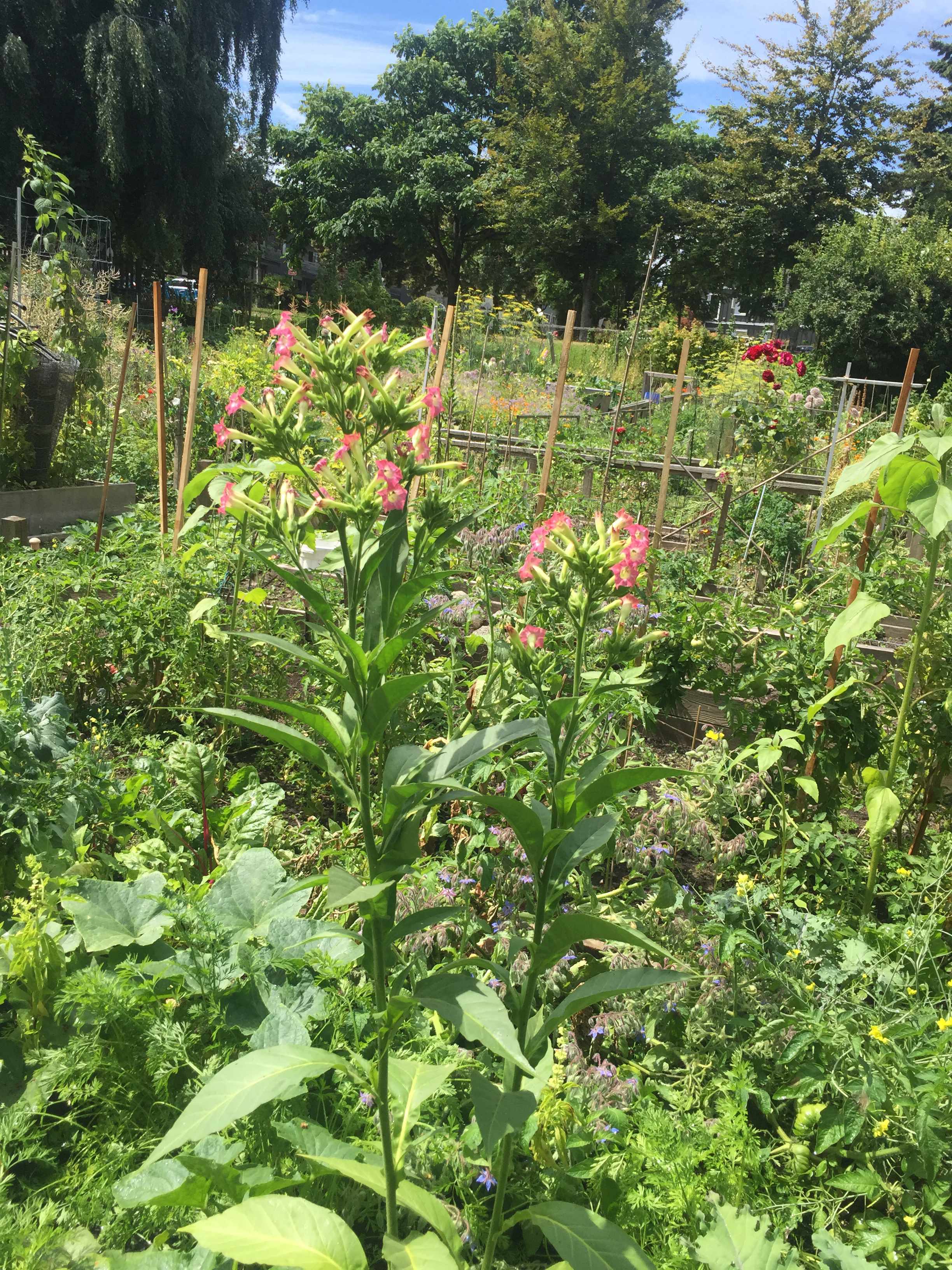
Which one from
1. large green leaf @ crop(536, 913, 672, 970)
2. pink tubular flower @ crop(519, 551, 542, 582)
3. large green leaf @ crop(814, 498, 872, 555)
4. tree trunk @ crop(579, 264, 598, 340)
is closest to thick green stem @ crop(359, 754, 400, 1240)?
large green leaf @ crop(536, 913, 672, 970)

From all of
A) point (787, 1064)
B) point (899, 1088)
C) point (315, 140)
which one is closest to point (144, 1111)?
point (787, 1064)

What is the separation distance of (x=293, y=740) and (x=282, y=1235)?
2.01 ft

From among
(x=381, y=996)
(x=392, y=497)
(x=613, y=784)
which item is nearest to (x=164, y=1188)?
(x=381, y=996)

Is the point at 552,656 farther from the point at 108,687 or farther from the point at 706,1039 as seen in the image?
the point at 108,687

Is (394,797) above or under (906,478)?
under

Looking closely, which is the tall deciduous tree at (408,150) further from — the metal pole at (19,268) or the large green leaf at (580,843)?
the large green leaf at (580,843)

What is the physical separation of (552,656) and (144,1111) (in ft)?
4.17

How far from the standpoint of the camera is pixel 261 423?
121cm

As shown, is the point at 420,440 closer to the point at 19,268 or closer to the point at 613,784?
the point at 613,784

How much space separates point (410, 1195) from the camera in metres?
1.25

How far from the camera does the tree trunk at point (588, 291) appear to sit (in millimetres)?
26047

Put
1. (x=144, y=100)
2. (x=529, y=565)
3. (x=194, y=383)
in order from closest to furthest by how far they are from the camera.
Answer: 1. (x=529, y=565)
2. (x=194, y=383)
3. (x=144, y=100)

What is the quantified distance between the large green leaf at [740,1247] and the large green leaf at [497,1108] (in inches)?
20.4

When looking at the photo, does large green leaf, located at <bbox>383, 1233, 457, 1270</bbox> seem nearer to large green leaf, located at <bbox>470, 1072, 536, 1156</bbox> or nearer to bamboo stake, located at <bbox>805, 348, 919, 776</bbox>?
large green leaf, located at <bbox>470, 1072, 536, 1156</bbox>
